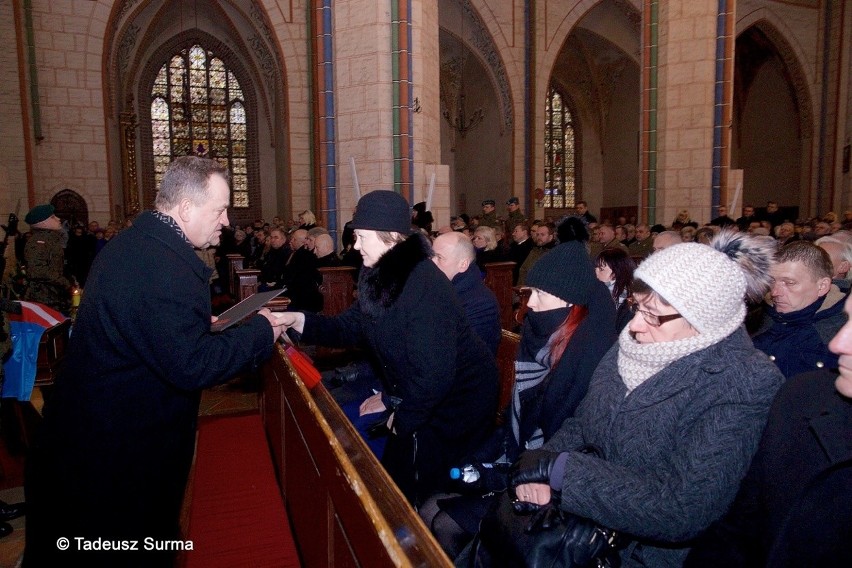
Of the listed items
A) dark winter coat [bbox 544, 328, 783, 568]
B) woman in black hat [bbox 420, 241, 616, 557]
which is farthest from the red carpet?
dark winter coat [bbox 544, 328, 783, 568]

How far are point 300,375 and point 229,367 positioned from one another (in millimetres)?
707

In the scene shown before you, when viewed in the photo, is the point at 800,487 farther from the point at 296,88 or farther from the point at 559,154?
the point at 559,154

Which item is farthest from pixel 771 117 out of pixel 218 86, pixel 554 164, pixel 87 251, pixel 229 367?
pixel 229 367

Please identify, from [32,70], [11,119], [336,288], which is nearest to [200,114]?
[32,70]

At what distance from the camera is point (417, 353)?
2.37m

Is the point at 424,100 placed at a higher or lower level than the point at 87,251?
higher

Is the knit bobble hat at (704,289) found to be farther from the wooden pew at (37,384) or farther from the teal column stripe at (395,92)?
the teal column stripe at (395,92)

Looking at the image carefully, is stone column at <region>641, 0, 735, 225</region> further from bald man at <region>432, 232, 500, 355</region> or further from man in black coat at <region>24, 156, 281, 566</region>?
man in black coat at <region>24, 156, 281, 566</region>

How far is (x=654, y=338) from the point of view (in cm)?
171

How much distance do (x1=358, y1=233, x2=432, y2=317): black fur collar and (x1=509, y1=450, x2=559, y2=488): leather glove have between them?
100 centimetres

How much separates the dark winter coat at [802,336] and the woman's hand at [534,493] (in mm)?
1490

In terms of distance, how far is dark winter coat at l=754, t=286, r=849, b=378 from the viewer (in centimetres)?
250

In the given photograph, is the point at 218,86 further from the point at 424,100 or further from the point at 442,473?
the point at 442,473

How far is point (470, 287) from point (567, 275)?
4.08 ft
